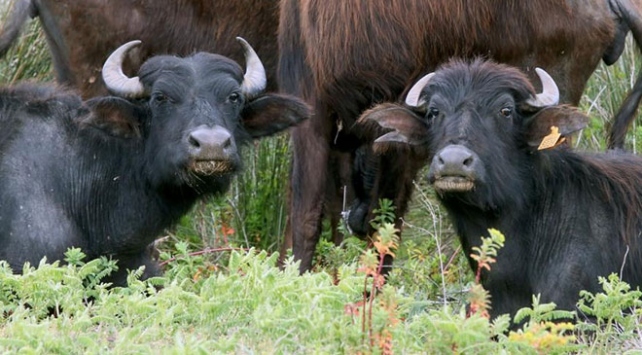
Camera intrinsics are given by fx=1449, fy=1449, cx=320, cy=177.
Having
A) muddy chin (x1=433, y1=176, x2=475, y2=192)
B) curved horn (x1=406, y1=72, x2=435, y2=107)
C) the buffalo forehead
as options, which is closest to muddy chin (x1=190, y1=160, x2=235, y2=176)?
the buffalo forehead

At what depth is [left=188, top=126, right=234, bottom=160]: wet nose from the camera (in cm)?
830

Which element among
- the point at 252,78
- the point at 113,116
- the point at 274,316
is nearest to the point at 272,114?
the point at 252,78

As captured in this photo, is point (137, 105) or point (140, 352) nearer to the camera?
point (140, 352)

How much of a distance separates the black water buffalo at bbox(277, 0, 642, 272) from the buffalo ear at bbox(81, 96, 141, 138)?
5.49 feet

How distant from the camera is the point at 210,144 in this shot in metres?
8.30

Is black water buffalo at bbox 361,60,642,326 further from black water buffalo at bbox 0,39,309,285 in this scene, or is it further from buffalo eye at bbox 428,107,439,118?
black water buffalo at bbox 0,39,309,285

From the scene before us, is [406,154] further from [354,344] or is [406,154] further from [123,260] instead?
[354,344]

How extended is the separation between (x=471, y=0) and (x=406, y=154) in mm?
1270

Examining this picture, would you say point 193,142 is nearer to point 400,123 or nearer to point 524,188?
point 400,123

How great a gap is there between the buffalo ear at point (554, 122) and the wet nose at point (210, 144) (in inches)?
69.0

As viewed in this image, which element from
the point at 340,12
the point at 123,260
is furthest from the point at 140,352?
the point at 340,12

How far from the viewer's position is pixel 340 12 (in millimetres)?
9945

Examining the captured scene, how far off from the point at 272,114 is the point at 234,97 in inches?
15.3

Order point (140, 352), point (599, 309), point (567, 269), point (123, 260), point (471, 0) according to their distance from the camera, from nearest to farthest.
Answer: point (140, 352) → point (599, 309) → point (567, 269) → point (123, 260) → point (471, 0)
